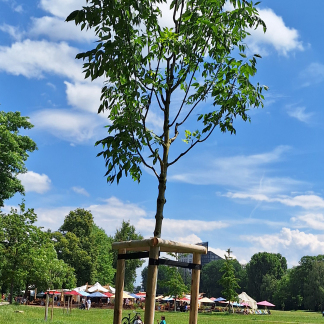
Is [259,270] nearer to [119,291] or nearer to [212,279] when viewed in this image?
[212,279]

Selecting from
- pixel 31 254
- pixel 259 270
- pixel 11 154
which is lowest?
pixel 259 270

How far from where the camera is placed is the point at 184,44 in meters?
6.80

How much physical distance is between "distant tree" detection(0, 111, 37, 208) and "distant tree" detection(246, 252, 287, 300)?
81202 mm

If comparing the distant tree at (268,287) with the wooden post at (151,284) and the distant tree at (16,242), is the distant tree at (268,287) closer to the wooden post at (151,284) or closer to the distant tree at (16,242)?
the distant tree at (16,242)

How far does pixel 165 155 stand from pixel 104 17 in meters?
2.78

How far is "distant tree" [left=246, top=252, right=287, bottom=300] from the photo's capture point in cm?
10262

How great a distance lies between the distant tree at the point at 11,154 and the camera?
100 feet

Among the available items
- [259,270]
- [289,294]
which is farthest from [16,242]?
[259,270]

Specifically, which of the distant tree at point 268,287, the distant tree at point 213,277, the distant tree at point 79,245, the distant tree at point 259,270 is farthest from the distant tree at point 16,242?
the distant tree at point 213,277

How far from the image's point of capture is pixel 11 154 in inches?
1200

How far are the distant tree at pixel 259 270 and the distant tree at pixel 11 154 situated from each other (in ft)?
266

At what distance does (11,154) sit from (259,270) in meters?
84.5

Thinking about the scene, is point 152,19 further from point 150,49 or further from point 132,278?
point 132,278

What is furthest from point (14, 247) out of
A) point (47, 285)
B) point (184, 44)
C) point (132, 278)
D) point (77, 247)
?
point (132, 278)
